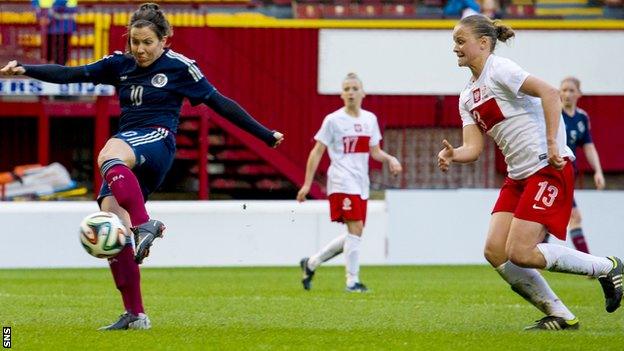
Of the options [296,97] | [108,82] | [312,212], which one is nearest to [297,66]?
[296,97]

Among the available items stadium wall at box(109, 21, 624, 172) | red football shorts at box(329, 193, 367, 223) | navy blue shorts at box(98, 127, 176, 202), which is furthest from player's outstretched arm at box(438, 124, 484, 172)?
stadium wall at box(109, 21, 624, 172)

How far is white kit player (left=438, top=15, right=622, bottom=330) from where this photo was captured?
903 centimetres

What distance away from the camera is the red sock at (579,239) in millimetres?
16703

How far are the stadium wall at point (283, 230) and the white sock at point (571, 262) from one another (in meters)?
8.55

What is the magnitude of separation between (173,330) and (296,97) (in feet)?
49.1

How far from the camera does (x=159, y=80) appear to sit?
30.3 ft

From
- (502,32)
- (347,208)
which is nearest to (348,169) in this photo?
(347,208)

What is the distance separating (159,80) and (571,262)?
2.90m

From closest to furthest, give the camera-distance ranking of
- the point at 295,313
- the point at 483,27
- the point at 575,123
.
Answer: the point at 483,27 < the point at 295,313 < the point at 575,123

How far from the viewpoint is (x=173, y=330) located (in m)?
9.27

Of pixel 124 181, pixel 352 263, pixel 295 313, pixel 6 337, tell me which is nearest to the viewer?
pixel 6 337

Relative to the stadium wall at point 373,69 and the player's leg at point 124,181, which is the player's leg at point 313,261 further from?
the stadium wall at point 373,69

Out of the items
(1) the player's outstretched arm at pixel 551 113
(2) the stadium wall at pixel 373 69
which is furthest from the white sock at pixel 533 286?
(2) the stadium wall at pixel 373 69

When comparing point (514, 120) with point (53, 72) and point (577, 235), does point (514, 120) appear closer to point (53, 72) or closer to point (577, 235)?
point (53, 72)
